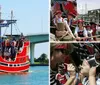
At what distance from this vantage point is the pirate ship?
4.36 metres

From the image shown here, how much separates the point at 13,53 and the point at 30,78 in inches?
15.8

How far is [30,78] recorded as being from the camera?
171 inches

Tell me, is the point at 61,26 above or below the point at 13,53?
above

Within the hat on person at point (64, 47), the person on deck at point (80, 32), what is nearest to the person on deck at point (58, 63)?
the hat on person at point (64, 47)

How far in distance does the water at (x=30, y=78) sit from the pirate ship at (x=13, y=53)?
0.07 m

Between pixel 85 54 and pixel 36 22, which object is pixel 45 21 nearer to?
pixel 36 22

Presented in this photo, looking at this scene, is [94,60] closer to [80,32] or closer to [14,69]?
[80,32]

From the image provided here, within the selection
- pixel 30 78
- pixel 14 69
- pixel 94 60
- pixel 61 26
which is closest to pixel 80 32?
pixel 61 26

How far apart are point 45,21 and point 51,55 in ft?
1.50

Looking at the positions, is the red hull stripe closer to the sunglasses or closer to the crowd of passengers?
the crowd of passengers

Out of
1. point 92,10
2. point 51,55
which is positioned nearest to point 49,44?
point 51,55

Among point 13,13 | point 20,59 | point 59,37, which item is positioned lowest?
point 20,59

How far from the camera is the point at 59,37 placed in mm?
4359

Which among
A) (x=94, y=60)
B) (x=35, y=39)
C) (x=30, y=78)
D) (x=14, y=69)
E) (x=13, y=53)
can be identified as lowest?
(x=30, y=78)
